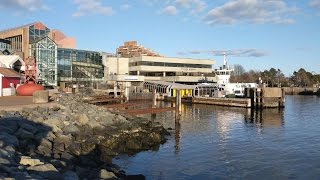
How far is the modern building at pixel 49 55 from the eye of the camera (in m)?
81.1

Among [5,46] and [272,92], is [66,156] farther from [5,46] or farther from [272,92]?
Result: [5,46]

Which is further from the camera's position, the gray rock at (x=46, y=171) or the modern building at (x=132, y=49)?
the modern building at (x=132, y=49)

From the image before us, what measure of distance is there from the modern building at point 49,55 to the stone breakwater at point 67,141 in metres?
50.4

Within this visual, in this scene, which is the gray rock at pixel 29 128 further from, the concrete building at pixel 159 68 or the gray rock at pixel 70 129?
the concrete building at pixel 159 68

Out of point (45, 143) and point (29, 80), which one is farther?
point (29, 80)

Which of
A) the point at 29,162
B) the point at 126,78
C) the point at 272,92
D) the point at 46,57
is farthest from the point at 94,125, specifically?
the point at 126,78

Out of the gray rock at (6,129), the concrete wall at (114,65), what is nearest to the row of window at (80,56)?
the concrete wall at (114,65)

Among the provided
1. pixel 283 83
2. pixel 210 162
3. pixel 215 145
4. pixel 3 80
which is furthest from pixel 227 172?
pixel 283 83

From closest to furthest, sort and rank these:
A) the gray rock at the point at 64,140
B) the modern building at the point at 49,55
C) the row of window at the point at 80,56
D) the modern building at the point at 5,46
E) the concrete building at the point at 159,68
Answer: the gray rock at the point at 64,140 → the modern building at the point at 5,46 → the modern building at the point at 49,55 → the row of window at the point at 80,56 → the concrete building at the point at 159,68

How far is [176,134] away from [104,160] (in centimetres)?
1285

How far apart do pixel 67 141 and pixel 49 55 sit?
64.5 metres

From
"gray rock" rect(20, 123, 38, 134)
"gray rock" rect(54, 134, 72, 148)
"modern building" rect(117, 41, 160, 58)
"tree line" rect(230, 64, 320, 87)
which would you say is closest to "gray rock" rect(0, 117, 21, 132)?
"gray rock" rect(20, 123, 38, 134)

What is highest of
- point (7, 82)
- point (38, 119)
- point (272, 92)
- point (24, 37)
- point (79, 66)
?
point (24, 37)

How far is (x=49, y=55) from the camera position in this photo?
8219 cm
